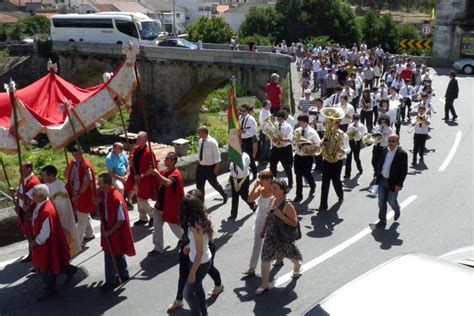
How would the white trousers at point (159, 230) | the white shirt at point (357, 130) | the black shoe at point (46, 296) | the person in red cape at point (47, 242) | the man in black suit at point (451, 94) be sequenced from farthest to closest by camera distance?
1. the man in black suit at point (451, 94)
2. the white shirt at point (357, 130)
3. the white trousers at point (159, 230)
4. the black shoe at point (46, 296)
5. the person in red cape at point (47, 242)

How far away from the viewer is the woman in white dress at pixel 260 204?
7.73 m

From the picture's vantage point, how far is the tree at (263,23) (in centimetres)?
5888

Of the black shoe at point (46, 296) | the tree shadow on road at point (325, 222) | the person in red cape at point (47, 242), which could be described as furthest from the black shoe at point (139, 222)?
the tree shadow on road at point (325, 222)

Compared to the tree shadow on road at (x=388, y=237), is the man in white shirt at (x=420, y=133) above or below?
above

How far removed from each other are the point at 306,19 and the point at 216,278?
53.0 m

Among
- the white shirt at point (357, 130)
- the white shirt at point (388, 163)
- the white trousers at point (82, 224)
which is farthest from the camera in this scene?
the white shirt at point (357, 130)

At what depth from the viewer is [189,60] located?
32.0 m

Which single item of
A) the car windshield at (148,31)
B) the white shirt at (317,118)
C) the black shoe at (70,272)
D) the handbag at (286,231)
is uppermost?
the car windshield at (148,31)

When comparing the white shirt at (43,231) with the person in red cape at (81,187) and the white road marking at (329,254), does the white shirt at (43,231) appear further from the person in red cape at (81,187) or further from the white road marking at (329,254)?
the white road marking at (329,254)

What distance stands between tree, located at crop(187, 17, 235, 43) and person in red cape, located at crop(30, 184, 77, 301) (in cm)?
4261

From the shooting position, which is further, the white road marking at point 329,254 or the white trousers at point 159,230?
the white trousers at point 159,230

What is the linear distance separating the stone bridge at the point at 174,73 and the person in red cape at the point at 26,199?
63.1 ft

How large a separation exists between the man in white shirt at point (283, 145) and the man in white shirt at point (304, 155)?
28 cm

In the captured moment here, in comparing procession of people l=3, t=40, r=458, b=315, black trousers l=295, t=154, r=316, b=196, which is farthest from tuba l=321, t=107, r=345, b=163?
black trousers l=295, t=154, r=316, b=196
